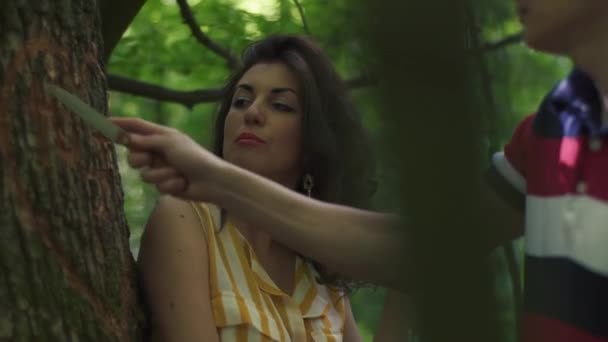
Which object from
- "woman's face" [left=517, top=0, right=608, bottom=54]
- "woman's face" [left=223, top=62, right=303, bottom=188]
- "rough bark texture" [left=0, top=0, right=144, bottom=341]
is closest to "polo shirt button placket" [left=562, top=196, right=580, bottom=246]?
"woman's face" [left=517, top=0, right=608, bottom=54]

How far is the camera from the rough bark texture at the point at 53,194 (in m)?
1.94

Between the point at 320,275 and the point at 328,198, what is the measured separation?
0.31m

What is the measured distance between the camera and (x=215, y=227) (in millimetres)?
2682

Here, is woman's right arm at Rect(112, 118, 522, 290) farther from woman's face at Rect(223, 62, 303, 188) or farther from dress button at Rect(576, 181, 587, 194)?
woman's face at Rect(223, 62, 303, 188)

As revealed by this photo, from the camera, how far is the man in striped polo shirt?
120cm

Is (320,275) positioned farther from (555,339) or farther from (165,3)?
(165,3)

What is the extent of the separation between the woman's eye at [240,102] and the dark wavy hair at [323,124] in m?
0.11

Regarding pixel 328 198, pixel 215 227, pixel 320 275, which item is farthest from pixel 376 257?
pixel 328 198

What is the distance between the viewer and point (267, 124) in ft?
9.85

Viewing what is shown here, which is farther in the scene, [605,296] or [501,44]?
[605,296]

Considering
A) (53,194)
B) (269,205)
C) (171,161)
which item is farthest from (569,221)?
(53,194)

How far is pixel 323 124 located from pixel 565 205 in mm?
1856

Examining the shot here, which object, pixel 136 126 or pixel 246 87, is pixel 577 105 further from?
pixel 246 87

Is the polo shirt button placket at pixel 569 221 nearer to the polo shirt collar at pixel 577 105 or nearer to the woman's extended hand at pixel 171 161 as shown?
the polo shirt collar at pixel 577 105
